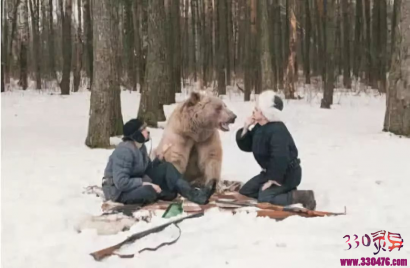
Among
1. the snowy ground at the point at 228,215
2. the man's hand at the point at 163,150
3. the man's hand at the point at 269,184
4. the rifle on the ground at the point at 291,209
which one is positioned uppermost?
the man's hand at the point at 163,150

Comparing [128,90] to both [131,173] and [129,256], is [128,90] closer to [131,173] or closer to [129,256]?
[131,173]

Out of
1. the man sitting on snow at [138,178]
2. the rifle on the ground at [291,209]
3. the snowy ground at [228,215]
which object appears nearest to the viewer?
the snowy ground at [228,215]

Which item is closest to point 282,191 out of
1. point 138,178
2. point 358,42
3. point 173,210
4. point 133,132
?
point 173,210

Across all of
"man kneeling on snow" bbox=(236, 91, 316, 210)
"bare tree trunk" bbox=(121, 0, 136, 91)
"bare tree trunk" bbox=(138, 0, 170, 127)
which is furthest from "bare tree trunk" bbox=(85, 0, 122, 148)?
"bare tree trunk" bbox=(121, 0, 136, 91)

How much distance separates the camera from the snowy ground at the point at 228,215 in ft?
14.1

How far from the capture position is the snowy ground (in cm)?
429

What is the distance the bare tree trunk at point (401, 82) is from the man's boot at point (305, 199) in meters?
5.43

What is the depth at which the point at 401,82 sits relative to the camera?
35.0 feet

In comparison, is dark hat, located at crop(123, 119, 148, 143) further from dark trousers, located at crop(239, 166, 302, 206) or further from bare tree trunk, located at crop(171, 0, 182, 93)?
bare tree trunk, located at crop(171, 0, 182, 93)

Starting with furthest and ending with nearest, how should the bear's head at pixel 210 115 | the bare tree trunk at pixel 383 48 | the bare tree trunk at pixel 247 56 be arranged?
Answer: 1. the bare tree trunk at pixel 383 48
2. the bare tree trunk at pixel 247 56
3. the bear's head at pixel 210 115

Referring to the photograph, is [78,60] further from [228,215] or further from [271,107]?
[228,215]

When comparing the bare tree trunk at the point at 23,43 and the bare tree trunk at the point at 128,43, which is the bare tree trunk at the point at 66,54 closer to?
the bare tree trunk at the point at 23,43

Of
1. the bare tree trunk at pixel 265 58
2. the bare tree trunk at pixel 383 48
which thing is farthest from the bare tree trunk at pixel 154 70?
the bare tree trunk at pixel 383 48

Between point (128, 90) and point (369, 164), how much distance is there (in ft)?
53.6
